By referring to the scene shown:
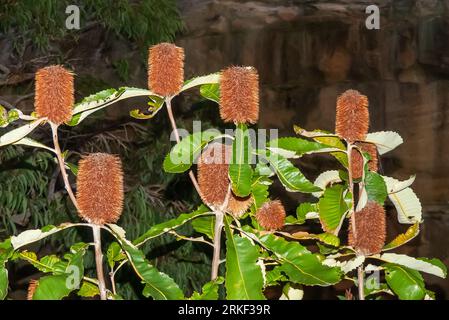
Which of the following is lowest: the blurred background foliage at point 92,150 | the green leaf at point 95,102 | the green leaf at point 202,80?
the blurred background foliage at point 92,150

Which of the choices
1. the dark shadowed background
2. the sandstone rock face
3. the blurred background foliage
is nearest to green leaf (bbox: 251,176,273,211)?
the blurred background foliage

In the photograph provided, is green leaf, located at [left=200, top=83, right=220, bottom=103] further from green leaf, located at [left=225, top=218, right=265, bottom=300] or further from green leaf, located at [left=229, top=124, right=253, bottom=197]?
green leaf, located at [left=225, top=218, right=265, bottom=300]

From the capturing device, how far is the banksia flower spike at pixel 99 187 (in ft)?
2.82

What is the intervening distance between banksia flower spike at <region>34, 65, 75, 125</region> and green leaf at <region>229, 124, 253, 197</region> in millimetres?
201

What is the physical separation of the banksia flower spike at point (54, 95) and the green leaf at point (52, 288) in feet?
0.60

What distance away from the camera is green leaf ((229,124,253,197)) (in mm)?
895

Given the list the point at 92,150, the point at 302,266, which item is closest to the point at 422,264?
the point at 302,266

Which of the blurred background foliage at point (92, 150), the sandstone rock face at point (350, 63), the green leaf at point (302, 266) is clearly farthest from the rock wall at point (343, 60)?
the green leaf at point (302, 266)

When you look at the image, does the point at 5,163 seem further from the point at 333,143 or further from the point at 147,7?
the point at 333,143

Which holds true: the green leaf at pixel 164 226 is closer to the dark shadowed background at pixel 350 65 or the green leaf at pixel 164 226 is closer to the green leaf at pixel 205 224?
the green leaf at pixel 205 224

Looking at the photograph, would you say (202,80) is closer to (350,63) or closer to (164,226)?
(164,226)

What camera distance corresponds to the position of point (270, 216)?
1.06m

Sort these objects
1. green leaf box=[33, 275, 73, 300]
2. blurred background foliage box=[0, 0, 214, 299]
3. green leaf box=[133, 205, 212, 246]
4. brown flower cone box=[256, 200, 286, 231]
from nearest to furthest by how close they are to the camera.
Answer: green leaf box=[33, 275, 73, 300]
green leaf box=[133, 205, 212, 246]
brown flower cone box=[256, 200, 286, 231]
blurred background foliage box=[0, 0, 214, 299]
